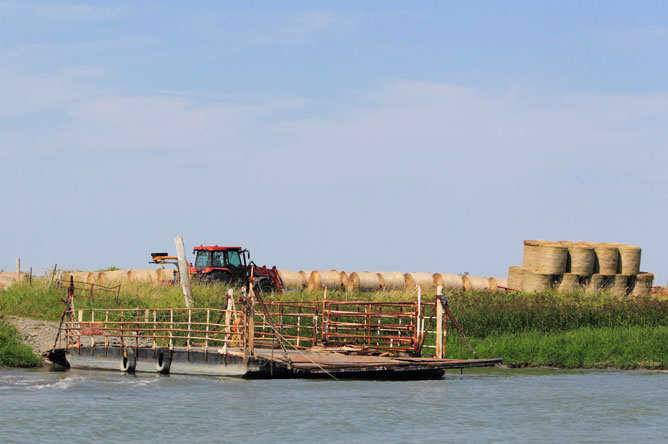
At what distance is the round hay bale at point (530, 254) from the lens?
43.3 metres

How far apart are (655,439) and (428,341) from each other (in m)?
14.3

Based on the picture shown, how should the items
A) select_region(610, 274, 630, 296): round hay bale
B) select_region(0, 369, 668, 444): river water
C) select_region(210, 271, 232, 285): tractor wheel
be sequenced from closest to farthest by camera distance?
select_region(0, 369, 668, 444): river water → select_region(210, 271, 232, 285): tractor wheel → select_region(610, 274, 630, 296): round hay bale

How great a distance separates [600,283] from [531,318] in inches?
362

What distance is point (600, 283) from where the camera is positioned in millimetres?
42906

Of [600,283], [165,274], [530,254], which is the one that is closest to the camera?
[600,283]

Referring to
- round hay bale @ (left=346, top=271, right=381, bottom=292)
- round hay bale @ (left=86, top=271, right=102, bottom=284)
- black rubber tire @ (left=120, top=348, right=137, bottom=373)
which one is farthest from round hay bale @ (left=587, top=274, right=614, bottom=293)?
round hay bale @ (left=86, top=271, right=102, bottom=284)

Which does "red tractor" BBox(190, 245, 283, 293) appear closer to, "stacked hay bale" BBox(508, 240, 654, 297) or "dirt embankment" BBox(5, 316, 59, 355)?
"dirt embankment" BBox(5, 316, 59, 355)

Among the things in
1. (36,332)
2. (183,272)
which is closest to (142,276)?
(183,272)

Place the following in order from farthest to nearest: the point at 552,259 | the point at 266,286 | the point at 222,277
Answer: the point at 552,259, the point at 266,286, the point at 222,277

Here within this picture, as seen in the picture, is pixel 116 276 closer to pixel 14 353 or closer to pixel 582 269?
pixel 14 353

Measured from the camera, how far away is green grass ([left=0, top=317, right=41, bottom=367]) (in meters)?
30.2

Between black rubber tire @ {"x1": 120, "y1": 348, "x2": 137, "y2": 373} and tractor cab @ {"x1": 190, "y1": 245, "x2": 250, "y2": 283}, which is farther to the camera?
tractor cab @ {"x1": 190, "y1": 245, "x2": 250, "y2": 283}

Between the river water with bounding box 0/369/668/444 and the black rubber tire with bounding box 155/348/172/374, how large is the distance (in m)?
0.48

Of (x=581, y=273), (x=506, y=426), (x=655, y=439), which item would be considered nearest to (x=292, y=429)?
(x=506, y=426)
